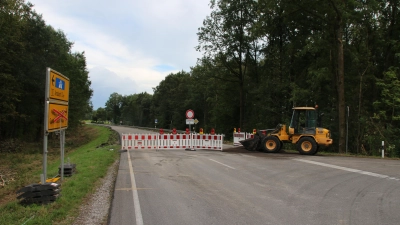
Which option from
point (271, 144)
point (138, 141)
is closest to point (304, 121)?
point (271, 144)

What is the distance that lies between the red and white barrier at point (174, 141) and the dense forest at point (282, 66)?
29.3ft

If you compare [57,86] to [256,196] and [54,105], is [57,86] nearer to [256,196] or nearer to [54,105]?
[54,105]

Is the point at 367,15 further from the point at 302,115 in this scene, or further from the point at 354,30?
the point at 302,115

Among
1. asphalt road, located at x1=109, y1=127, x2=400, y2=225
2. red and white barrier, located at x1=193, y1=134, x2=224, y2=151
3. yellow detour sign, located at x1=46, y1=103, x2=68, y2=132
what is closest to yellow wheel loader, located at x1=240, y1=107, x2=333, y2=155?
red and white barrier, located at x1=193, y1=134, x2=224, y2=151

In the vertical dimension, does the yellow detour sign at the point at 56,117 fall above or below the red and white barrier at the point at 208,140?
above

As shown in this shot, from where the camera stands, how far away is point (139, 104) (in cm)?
12744

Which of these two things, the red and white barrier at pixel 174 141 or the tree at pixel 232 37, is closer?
the red and white barrier at pixel 174 141

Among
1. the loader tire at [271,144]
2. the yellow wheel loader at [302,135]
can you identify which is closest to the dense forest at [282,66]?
the yellow wheel loader at [302,135]

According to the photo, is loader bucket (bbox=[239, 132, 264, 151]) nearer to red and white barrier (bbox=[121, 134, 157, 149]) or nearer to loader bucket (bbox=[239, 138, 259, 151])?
loader bucket (bbox=[239, 138, 259, 151])

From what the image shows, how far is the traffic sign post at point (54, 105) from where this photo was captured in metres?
7.29

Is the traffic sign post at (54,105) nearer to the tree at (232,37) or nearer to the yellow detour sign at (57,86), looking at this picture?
the yellow detour sign at (57,86)

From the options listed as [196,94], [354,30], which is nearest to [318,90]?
[354,30]

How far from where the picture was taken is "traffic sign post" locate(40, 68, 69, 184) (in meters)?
7.29

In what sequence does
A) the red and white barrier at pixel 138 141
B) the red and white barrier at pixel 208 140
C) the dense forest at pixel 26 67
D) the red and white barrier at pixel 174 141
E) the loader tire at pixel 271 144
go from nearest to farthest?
the loader tire at pixel 271 144, the red and white barrier at pixel 138 141, the red and white barrier at pixel 174 141, the red and white barrier at pixel 208 140, the dense forest at pixel 26 67
